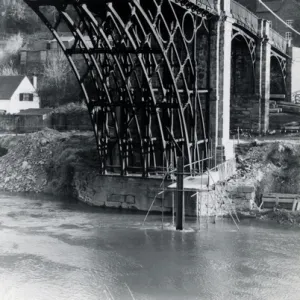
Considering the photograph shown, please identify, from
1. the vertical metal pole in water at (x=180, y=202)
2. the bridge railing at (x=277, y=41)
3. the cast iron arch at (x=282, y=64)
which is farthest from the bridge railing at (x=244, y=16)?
the vertical metal pole in water at (x=180, y=202)

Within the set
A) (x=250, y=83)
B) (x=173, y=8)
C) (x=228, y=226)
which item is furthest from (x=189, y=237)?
(x=250, y=83)

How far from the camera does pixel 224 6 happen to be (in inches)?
1004

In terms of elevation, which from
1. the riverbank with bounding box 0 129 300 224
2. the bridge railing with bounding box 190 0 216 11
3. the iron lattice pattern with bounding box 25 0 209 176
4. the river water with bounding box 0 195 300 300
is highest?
the bridge railing with bounding box 190 0 216 11

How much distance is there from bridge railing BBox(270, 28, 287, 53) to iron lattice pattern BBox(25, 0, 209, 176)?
1354 centimetres

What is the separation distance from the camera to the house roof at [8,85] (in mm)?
50353

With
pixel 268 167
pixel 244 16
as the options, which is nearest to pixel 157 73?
pixel 268 167

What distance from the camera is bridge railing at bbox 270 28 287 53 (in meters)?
38.1

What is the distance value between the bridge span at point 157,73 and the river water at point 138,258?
10.5 ft

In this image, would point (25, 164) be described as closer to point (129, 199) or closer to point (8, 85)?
point (129, 199)

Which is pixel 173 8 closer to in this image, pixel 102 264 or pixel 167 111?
pixel 167 111

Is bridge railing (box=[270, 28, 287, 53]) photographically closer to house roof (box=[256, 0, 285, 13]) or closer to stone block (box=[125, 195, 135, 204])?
house roof (box=[256, 0, 285, 13])

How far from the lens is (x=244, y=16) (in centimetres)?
3044

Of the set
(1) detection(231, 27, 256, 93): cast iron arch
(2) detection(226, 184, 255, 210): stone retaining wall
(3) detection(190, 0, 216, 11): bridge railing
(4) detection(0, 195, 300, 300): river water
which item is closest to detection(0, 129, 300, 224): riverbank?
(2) detection(226, 184, 255, 210): stone retaining wall

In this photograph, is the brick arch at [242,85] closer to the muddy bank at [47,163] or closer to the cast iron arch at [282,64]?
the cast iron arch at [282,64]
